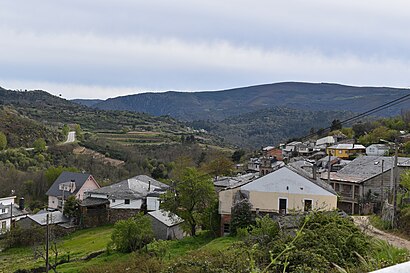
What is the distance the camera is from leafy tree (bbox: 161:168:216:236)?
92.7ft

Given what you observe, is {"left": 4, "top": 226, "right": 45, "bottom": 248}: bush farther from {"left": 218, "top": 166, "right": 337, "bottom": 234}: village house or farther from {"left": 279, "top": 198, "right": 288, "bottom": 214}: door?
{"left": 279, "top": 198, "right": 288, "bottom": 214}: door

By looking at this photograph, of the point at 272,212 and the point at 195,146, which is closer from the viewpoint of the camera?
the point at 272,212

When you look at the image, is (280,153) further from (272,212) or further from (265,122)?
(265,122)

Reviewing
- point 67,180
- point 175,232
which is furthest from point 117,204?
point 175,232

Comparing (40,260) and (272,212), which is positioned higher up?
(272,212)

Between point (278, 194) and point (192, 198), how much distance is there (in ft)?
16.1

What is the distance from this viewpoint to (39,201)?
2115 inches

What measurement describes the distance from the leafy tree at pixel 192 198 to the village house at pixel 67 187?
67.2 feet

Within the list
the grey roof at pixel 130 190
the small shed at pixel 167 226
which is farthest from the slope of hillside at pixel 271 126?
the small shed at pixel 167 226

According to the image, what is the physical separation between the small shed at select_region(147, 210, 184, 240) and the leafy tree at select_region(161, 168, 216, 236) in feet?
3.88

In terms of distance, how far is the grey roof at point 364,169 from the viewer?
36.2m

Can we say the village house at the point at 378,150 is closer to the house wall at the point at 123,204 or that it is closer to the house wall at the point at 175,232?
the house wall at the point at 123,204

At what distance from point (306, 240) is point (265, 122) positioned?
148m

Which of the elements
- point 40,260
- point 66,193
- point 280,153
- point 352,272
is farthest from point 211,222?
point 280,153
